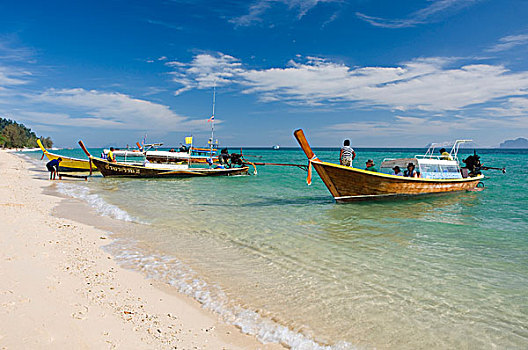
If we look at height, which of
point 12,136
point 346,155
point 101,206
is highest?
point 12,136

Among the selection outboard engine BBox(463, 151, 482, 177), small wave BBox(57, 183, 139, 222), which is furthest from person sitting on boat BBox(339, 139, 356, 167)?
outboard engine BBox(463, 151, 482, 177)

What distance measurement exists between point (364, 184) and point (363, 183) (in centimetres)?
9

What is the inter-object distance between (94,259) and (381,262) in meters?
5.79

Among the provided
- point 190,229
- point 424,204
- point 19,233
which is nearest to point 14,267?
point 19,233

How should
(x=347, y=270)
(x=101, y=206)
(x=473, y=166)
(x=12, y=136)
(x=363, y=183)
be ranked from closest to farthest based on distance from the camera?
(x=347, y=270) < (x=101, y=206) < (x=363, y=183) < (x=473, y=166) < (x=12, y=136)

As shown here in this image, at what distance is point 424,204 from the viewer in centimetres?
1480

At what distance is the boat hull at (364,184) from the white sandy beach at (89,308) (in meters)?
9.12

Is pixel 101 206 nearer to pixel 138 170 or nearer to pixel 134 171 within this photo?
pixel 138 170

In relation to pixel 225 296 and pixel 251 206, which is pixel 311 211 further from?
pixel 225 296

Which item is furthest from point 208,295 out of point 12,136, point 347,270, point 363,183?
point 12,136

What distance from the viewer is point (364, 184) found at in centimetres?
1391

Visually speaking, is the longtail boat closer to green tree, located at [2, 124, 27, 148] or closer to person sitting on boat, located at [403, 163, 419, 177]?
person sitting on boat, located at [403, 163, 419, 177]

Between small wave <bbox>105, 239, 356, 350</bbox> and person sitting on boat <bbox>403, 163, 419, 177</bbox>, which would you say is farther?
person sitting on boat <bbox>403, 163, 419, 177</bbox>

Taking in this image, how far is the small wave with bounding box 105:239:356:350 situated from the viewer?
385 centimetres
